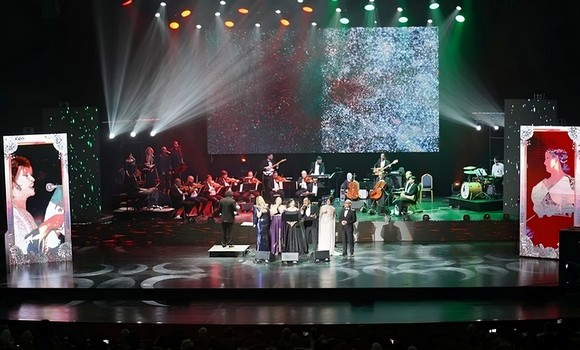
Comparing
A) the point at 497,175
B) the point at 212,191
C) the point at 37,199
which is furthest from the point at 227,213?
the point at 497,175

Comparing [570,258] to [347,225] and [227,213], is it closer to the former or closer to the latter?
[347,225]

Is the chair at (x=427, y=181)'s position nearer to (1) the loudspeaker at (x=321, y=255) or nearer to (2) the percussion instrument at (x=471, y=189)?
(2) the percussion instrument at (x=471, y=189)

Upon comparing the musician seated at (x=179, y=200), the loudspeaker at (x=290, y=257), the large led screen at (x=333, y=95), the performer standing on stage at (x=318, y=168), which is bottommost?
the loudspeaker at (x=290, y=257)

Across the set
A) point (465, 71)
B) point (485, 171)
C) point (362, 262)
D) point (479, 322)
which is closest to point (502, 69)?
point (465, 71)

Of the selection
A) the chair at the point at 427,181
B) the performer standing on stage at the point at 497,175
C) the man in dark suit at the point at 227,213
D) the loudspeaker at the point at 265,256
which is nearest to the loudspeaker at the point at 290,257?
the loudspeaker at the point at 265,256

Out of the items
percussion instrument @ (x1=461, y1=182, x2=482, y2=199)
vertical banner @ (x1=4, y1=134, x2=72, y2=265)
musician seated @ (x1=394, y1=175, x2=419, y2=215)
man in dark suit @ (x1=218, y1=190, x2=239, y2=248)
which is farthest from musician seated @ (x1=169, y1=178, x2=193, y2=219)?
percussion instrument @ (x1=461, y1=182, x2=482, y2=199)

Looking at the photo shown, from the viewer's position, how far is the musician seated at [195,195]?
18.3 metres

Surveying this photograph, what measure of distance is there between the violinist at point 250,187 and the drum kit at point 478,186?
16.0 ft

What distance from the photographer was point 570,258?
518 inches

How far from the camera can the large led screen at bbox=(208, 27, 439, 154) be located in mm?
19828

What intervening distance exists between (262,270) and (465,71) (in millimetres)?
9001

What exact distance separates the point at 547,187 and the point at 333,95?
665cm

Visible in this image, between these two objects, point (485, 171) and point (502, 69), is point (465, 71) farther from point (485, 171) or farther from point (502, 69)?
point (485, 171)

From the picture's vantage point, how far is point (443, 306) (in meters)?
12.2
